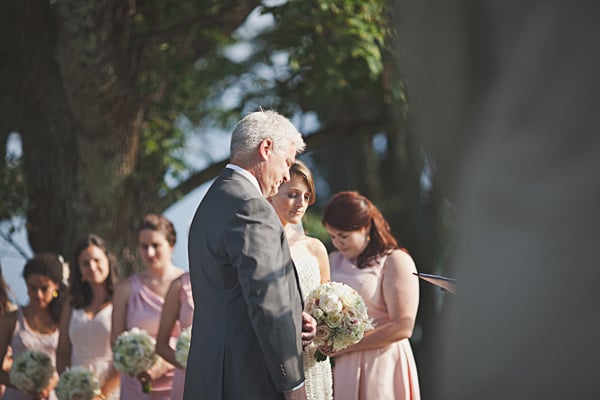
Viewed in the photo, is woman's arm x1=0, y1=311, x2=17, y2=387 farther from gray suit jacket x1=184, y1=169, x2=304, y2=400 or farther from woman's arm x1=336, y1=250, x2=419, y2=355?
gray suit jacket x1=184, y1=169, x2=304, y2=400

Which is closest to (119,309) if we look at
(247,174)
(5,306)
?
(5,306)

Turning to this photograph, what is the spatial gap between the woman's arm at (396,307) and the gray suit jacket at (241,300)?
5.99 ft

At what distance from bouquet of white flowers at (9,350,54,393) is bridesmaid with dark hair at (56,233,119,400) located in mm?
266

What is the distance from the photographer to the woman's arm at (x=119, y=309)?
7.30 meters

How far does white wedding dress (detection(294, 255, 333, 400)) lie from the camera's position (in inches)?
197

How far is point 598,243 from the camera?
3.52 feet

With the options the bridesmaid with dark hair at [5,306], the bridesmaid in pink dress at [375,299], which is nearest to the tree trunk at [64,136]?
the bridesmaid with dark hair at [5,306]

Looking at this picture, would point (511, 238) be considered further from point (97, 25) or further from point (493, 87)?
point (97, 25)

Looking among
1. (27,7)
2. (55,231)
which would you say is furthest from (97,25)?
(55,231)

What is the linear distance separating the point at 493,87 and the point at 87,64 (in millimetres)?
9602

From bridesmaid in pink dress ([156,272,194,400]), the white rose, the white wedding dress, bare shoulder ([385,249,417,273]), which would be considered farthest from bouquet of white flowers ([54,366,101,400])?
the white rose

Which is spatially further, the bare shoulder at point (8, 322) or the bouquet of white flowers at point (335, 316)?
the bare shoulder at point (8, 322)

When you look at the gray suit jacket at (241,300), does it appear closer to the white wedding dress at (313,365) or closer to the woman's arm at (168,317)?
the white wedding dress at (313,365)

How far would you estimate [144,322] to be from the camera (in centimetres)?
738
